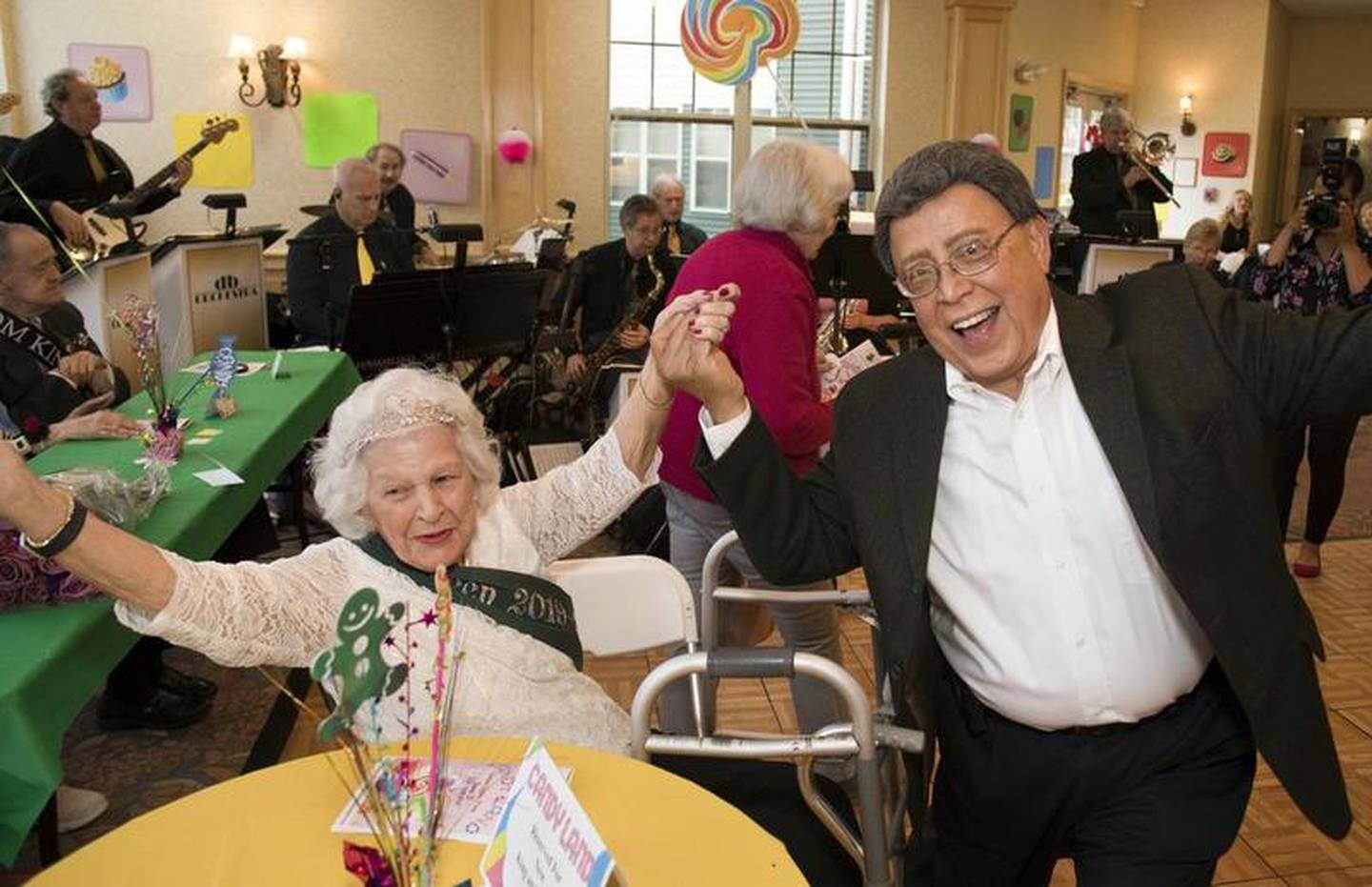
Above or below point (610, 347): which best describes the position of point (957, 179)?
above

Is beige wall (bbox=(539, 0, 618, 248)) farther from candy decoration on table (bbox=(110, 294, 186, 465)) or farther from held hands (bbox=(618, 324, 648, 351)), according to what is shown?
candy decoration on table (bbox=(110, 294, 186, 465))

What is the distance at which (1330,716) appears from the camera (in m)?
3.51

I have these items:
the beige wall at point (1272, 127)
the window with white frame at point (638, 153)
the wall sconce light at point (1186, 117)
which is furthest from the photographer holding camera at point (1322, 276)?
the beige wall at point (1272, 127)

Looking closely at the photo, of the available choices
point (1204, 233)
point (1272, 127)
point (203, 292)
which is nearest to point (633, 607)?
point (203, 292)

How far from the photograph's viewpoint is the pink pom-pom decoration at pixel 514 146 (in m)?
8.26

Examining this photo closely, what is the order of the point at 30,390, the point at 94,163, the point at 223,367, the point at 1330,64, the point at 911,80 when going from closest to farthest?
the point at 223,367 → the point at 30,390 → the point at 94,163 → the point at 911,80 → the point at 1330,64

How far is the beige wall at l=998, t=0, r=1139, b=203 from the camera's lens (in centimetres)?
1054

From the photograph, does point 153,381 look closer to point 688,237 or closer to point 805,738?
point 805,738

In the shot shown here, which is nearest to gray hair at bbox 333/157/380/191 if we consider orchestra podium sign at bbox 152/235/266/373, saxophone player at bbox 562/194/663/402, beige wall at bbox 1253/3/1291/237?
orchestra podium sign at bbox 152/235/266/373

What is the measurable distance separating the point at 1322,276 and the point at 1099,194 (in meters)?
2.99

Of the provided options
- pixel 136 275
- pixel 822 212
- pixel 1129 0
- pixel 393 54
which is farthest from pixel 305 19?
pixel 1129 0

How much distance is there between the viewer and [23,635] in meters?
1.84

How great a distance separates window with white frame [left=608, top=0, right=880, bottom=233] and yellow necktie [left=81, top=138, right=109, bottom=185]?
419 centimetres

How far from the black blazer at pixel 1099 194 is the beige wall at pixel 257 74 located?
4.07 meters
